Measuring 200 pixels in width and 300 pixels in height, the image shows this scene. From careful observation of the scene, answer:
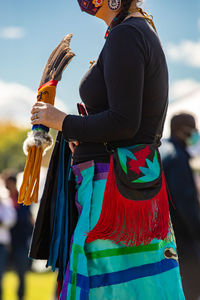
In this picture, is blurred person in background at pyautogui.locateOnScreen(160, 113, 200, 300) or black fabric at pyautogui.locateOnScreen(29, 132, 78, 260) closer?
black fabric at pyautogui.locateOnScreen(29, 132, 78, 260)

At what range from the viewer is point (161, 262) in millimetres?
1752

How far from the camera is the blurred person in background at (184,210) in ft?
10.5

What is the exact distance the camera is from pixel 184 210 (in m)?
3.21

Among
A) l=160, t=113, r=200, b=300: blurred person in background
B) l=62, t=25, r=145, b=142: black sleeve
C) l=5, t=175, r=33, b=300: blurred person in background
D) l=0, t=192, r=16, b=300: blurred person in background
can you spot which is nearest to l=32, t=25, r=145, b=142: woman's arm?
l=62, t=25, r=145, b=142: black sleeve

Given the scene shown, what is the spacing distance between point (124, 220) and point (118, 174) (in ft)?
0.55

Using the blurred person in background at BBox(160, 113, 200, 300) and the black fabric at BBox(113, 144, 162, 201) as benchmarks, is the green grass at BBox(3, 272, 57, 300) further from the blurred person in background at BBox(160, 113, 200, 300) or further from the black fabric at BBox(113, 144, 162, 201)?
the black fabric at BBox(113, 144, 162, 201)

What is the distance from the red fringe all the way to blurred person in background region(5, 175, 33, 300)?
5058 mm

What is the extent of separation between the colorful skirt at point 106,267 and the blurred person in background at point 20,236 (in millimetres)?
5000

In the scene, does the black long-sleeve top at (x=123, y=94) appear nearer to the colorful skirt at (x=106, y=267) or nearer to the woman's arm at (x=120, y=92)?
the woman's arm at (x=120, y=92)

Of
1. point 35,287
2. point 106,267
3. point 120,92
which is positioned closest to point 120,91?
point 120,92

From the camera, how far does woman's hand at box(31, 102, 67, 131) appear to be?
5.79ft

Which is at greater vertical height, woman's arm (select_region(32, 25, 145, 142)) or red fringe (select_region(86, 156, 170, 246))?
woman's arm (select_region(32, 25, 145, 142))

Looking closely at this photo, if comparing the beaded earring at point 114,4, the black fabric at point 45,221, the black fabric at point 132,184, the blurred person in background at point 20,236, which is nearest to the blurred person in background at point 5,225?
the blurred person in background at point 20,236

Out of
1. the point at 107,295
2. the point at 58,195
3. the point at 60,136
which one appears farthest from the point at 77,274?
the point at 60,136
